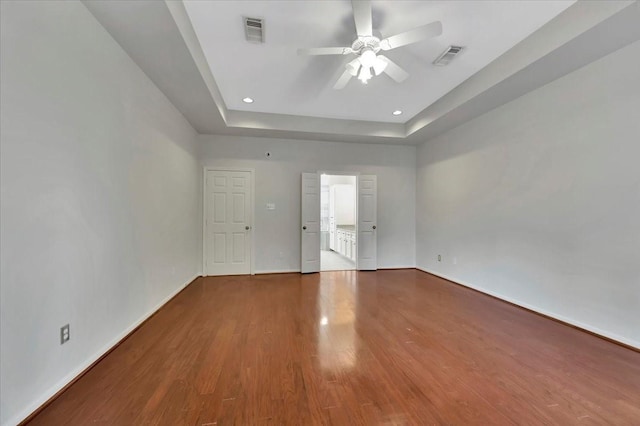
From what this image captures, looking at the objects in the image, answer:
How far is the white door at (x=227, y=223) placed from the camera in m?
5.24

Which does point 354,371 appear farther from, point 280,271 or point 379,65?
point 280,271

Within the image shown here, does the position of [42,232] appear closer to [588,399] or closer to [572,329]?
[588,399]

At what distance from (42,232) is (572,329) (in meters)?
4.78

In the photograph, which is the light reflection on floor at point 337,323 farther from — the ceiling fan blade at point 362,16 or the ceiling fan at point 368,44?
the ceiling fan blade at point 362,16

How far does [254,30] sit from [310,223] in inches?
141

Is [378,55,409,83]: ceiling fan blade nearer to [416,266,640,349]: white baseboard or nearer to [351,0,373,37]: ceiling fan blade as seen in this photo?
[351,0,373,37]: ceiling fan blade

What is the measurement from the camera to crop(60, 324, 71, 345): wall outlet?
1.81m

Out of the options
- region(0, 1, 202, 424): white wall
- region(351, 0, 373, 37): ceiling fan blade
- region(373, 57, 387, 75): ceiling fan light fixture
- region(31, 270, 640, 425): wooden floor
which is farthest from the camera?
region(373, 57, 387, 75): ceiling fan light fixture

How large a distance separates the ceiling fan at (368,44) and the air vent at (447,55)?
0.62 meters

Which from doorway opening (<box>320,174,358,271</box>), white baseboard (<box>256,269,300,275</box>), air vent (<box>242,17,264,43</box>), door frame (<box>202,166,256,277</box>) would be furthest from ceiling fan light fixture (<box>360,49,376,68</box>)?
doorway opening (<box>320,174,358,271</box>)

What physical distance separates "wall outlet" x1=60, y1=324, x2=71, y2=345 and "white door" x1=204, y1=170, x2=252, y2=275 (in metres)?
3.40

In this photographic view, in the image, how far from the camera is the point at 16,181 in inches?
58.4

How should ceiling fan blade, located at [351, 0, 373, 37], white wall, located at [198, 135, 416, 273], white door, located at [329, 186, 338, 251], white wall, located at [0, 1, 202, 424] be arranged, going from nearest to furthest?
1. white wall, located at [0, 1, 202, 424]
2. ceiling fan blade, located at [351, 0, 373, 37]
3. white wall, located at [198, 135, 416, 273]
4. white door, located at [329, 186, 338, 251]

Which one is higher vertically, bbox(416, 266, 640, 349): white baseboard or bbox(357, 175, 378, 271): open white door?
bbox(357, 175, 378, 271): open white door
